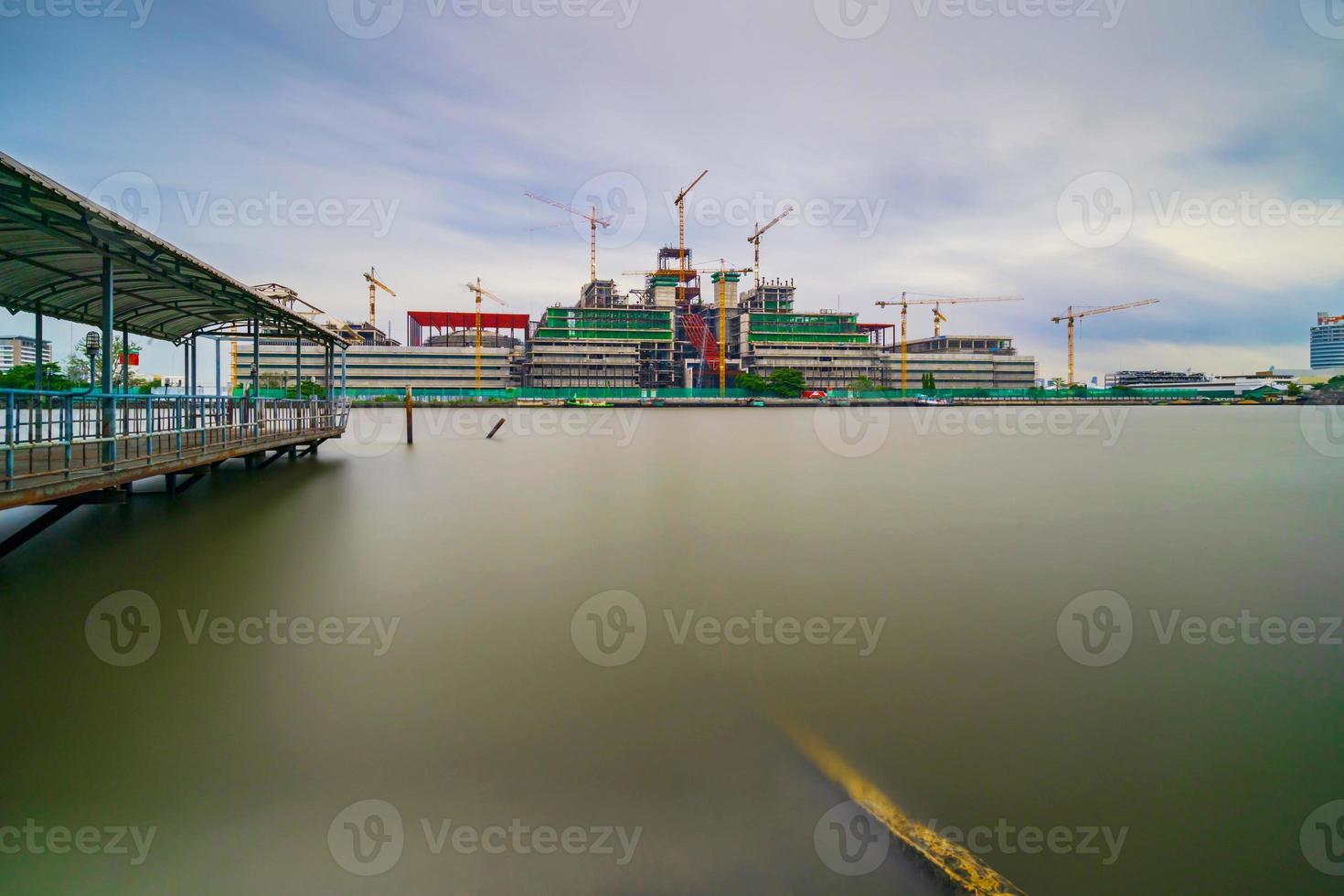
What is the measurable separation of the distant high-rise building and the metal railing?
8706 inches

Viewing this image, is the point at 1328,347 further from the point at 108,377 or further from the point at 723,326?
the point at 108,377

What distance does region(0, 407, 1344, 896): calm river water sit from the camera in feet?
12.8

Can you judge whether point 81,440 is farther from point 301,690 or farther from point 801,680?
point 801,680

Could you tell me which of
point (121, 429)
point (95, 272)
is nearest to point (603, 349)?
point (121, 429)

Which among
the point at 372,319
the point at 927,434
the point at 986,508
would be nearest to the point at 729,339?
the point at 372,319

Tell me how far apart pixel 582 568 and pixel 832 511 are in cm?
764

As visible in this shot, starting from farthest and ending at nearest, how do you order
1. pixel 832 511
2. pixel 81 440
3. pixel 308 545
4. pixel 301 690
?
pixel 832 511
pixel 308 545
pixel 81 440
pixel 301 690

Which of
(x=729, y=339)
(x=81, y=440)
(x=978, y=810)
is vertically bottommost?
(x=978, y=810)

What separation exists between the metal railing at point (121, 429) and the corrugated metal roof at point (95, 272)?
210cm

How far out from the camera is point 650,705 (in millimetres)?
5770

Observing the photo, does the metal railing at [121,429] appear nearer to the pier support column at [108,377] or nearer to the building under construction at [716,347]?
the pier support column at [108,377]

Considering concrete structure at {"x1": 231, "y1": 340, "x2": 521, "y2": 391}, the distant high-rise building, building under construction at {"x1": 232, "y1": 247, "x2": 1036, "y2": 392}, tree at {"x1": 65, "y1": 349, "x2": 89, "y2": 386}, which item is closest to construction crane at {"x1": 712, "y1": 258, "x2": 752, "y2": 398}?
building under construction at {"x1": 232, "y1": 247, "x2": 1036, "y2": 392}

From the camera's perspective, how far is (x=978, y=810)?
4.27 m

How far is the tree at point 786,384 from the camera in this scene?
108875mm
